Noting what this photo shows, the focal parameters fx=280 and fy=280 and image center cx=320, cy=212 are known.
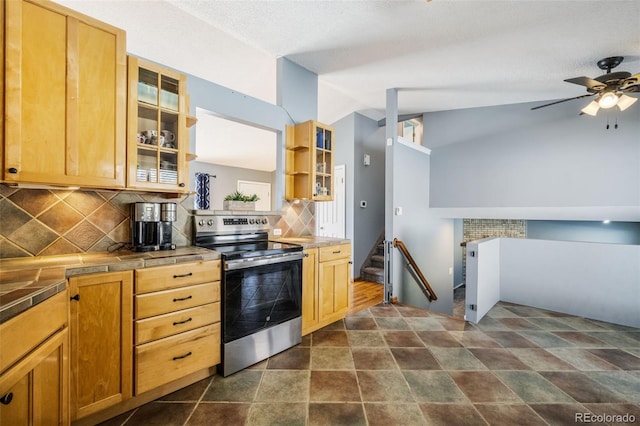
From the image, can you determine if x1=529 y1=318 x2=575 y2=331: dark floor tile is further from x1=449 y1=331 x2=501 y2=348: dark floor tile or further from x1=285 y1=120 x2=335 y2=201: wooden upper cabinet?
x1=285 y1=120 x2=335 y2=201: wooden upper cabinet

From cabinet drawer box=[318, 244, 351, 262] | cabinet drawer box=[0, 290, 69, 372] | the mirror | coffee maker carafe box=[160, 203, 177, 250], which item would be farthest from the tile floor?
the mirror

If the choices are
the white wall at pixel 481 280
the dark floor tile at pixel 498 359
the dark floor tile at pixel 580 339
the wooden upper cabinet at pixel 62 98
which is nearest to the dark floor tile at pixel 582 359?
the dark floor tile at pixel 580 339

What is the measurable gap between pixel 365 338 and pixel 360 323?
1.22 feet

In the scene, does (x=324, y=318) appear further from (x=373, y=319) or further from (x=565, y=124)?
(x=565, y=124)

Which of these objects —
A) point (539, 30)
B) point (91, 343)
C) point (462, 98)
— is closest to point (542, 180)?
point (462, 98)

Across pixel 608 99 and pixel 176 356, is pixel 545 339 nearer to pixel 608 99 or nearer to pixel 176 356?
pixel 608 99

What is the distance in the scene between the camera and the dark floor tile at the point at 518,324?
3027 mm

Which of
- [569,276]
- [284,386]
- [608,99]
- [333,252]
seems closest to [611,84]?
[608,99]

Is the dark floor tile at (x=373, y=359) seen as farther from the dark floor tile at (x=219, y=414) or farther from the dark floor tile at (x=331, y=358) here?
the dark floor tile at (x=219, y=414)

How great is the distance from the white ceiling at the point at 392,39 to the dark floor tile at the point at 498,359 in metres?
2.93

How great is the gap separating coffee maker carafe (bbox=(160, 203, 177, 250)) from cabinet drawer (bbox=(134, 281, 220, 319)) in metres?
0.45

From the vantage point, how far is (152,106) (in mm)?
2033

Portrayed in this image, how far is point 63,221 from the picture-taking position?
1895mm

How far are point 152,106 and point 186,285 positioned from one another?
131cm
